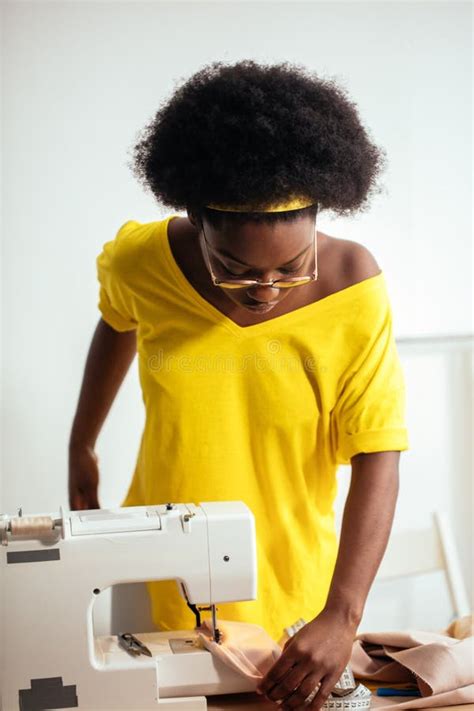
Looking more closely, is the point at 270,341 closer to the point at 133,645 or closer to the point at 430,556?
the point at 133,645

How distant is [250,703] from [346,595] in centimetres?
17

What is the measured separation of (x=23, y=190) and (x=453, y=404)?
3.97 feet

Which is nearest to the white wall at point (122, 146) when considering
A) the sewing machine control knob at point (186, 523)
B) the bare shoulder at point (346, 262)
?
the bare shoulder at point (346, 262)

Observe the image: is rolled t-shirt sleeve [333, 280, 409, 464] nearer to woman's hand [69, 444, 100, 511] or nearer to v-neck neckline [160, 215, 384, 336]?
v-neck neckline [160, 215, 384, 336]

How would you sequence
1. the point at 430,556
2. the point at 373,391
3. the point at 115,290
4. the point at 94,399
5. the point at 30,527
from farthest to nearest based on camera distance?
the point at 430,556, the point at 94,399, the point at 115,290, the point at 373,391, the point at 30,527

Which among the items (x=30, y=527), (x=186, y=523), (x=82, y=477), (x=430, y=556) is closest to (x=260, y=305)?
(x=186, y=523)

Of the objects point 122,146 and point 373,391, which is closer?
point 373,391

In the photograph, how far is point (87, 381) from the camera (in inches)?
60.2

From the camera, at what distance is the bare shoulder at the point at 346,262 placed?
1.23m

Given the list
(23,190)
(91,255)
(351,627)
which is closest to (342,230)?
(91,255)

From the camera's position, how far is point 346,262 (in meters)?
1.24

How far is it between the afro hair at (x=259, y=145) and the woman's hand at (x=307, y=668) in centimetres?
50

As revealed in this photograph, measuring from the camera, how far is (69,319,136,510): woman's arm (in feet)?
4.92

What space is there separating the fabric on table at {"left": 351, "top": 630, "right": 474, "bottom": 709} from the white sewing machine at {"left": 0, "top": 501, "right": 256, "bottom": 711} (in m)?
0.18
